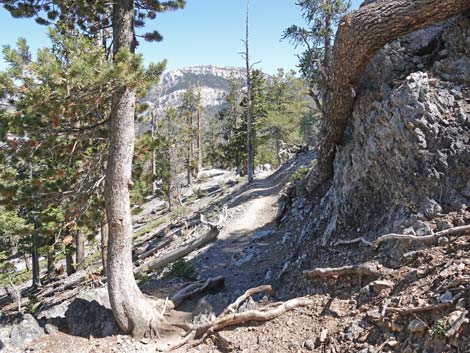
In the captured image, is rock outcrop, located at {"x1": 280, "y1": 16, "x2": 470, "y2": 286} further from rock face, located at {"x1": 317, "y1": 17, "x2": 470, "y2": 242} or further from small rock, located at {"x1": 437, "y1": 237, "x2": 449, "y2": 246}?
small rock, located at {"x1": 437, "y1": 237, "x2": 449, "y2": 246}

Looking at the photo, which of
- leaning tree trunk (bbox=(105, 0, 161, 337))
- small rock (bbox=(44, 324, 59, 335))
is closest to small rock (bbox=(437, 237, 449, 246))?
leaning tree trunk (bbox=(105, 0, 161, 337))

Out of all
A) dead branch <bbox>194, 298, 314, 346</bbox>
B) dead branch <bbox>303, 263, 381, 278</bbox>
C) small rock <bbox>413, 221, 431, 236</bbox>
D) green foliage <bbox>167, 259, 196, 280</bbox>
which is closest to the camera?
small rock <bbox>413, 221, 431, 236</bbox>

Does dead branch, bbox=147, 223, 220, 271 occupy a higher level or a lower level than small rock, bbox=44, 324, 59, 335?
lower

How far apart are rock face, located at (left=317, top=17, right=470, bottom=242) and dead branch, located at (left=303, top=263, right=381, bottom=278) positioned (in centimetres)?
70

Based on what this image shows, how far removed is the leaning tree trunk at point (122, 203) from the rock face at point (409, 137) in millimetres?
3723

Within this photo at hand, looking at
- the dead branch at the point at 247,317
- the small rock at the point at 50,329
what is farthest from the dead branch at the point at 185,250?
the dead branch at the point at 247,317

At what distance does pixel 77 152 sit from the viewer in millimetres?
6668

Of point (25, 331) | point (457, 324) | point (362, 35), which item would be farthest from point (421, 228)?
point (25, 331)

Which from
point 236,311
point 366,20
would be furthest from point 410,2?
point 236,311

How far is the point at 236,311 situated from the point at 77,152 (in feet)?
14.0

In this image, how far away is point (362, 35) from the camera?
5.82 metres

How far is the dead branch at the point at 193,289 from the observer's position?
741 cm

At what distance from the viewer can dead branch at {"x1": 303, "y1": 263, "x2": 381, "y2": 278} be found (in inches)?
181

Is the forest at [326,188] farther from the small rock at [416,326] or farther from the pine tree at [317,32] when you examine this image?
the pine tree at [317,32]
